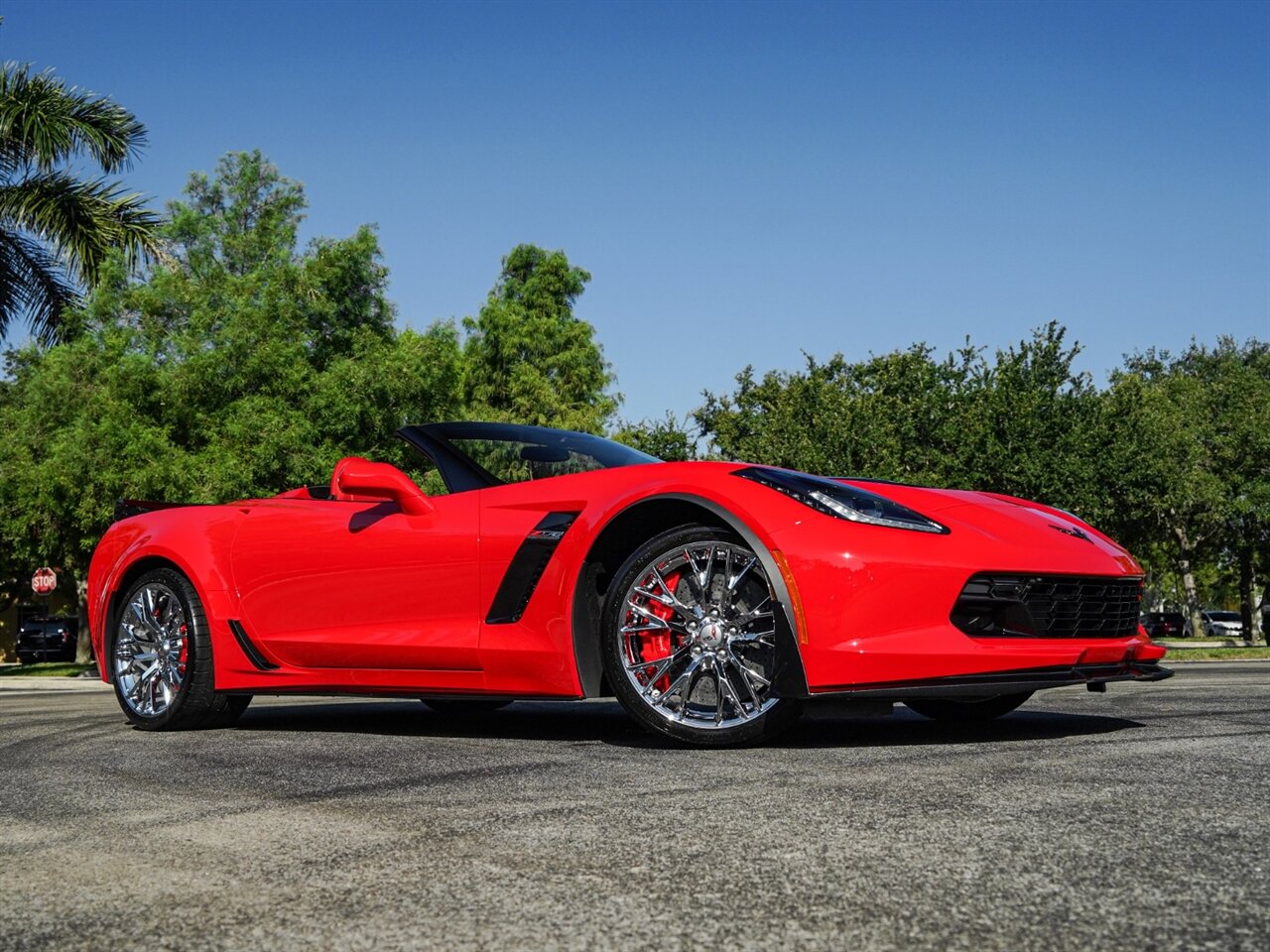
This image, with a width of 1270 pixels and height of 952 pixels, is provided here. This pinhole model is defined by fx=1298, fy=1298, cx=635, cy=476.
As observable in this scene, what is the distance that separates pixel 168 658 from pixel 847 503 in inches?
134

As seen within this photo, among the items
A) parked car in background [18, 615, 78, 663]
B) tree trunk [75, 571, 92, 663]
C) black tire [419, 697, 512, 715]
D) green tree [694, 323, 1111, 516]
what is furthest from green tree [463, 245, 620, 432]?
black tire [419, 697, 512, 715]

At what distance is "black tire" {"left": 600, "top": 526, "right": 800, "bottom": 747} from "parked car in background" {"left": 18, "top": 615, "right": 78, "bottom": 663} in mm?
45246

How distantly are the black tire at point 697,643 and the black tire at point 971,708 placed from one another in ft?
4.16

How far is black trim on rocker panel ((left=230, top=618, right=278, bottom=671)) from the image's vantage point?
5723 millimetres

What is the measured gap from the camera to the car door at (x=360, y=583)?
5.04 m

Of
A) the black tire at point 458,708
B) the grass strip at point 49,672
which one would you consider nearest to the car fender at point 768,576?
the black tire at point 458,708

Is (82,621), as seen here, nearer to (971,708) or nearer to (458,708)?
(458,708)

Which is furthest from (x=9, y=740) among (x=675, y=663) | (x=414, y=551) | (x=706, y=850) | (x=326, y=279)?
(x=326, y=279)

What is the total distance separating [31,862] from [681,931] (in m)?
1.49

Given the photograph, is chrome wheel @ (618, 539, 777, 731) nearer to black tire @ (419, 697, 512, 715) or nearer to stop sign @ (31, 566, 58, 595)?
black tire @ (419, 697, 512, 715)

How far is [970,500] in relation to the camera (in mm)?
4758

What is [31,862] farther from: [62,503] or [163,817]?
[62,503]

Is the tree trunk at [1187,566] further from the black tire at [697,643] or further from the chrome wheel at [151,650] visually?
the black tire at [697,643]

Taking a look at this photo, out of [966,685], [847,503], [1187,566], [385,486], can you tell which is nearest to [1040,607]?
[966,685]
